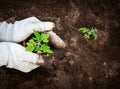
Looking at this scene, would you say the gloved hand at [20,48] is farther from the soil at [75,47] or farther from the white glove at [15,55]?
the soil at [75,47]

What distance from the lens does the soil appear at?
3.13m

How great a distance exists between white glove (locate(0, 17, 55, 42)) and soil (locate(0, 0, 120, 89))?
501 mm

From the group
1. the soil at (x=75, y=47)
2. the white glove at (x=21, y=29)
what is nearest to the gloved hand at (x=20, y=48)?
the white glove at (x=21, y=29)

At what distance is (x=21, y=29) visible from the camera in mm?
2584

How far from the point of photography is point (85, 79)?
10.6 ft

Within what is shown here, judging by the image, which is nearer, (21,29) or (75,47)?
(21,29)

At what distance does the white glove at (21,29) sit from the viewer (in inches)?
98.3

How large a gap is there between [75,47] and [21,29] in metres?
1.02

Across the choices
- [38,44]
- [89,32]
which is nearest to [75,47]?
[89,32]

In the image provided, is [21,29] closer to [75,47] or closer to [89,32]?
[75,47]

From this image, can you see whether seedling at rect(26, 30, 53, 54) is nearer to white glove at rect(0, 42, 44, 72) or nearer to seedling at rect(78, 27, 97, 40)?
white glove at rect(0, 42, 44, 72)

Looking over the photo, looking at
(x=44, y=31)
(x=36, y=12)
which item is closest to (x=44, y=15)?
(x=36, y=12)

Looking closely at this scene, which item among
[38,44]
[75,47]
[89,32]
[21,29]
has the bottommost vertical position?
[75,47]

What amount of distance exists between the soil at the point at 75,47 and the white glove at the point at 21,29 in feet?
1.64
